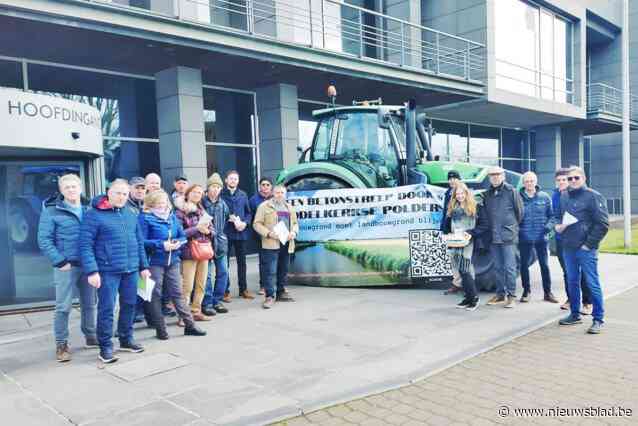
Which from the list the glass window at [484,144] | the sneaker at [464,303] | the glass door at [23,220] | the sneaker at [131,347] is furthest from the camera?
the glass window at [484,144]

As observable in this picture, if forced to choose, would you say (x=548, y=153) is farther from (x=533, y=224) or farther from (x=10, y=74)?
(x=10, y=74)

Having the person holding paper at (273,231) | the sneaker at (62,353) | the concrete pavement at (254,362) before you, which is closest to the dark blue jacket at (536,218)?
the concrete pavement at (254,362)

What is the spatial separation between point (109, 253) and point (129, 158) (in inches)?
300

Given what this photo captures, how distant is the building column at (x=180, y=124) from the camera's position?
37.1ft

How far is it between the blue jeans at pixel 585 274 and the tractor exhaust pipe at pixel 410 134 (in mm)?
3185

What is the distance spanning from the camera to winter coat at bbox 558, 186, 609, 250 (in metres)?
5.66

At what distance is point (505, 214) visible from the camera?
6.84m

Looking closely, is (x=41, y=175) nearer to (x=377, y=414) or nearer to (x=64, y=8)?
(x=64, y=8)

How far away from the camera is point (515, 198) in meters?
6.85

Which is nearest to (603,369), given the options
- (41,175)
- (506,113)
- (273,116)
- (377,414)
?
(377,414)

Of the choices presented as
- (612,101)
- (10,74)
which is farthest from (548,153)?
(10,74)

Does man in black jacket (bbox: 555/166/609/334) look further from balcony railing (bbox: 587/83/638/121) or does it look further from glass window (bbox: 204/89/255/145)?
balcony railing (bbox: 587/83/638/121)

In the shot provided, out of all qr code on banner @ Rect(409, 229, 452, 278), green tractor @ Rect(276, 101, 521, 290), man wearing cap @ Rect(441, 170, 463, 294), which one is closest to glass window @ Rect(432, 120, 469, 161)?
green tractor @ Rect(276, 101, 521, 290)

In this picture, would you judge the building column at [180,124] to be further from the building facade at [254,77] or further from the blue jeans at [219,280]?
the blue jeans at [219,280]
